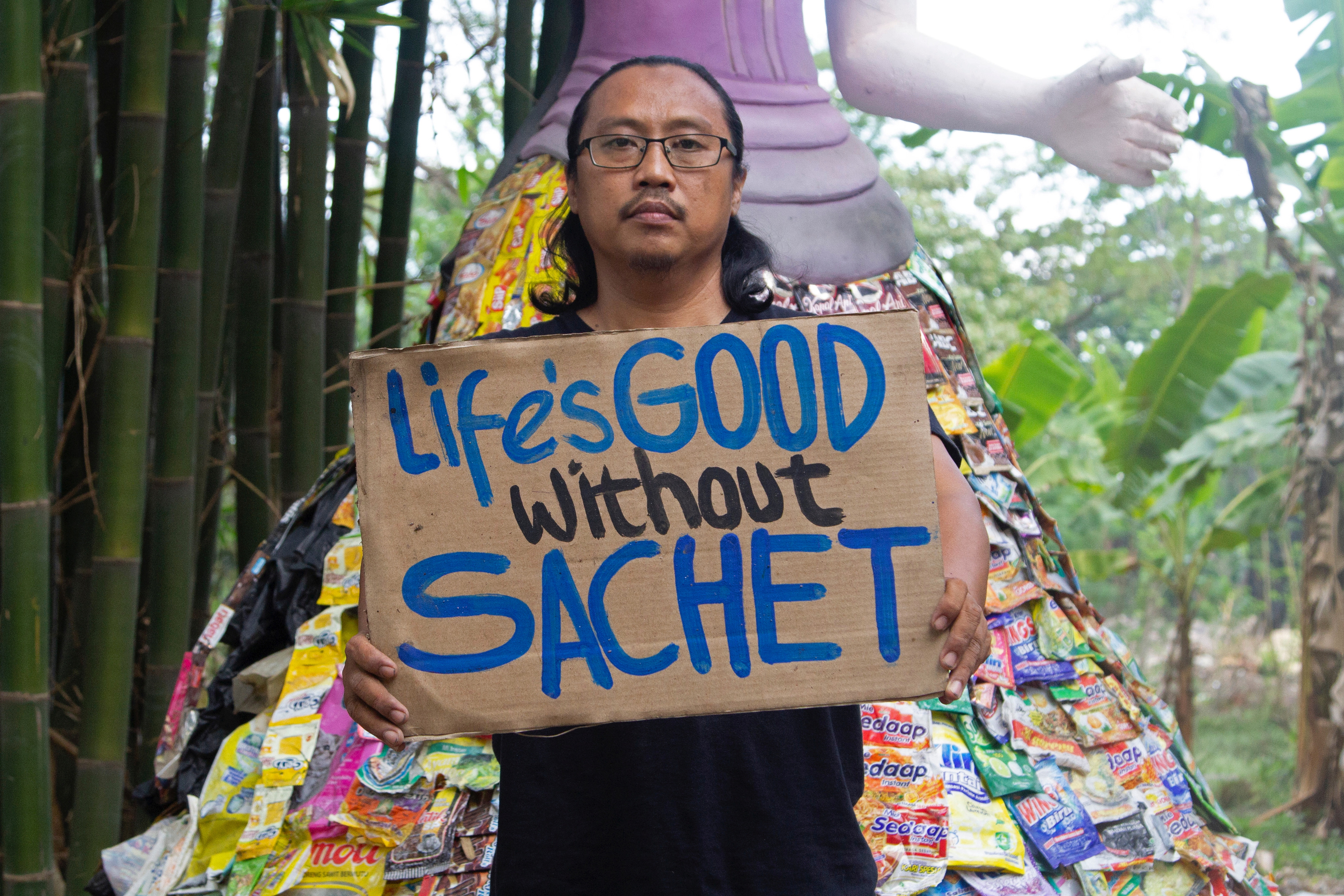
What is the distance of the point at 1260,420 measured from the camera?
6.42m

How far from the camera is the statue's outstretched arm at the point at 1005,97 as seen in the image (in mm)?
2072

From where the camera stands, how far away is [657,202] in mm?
1305

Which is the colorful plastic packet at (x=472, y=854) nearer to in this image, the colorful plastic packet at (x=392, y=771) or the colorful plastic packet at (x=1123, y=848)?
the colorful plastic packet at (x=392, y=771)

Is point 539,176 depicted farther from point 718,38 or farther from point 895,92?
point 895,92

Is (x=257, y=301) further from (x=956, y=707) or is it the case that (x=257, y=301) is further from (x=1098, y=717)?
(x=1098, y=717)

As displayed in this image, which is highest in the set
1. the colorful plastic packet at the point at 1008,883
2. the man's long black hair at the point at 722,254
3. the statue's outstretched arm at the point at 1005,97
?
the statue's outstretched arm at the point at 1005,97

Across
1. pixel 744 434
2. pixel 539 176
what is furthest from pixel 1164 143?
pixel 744 434

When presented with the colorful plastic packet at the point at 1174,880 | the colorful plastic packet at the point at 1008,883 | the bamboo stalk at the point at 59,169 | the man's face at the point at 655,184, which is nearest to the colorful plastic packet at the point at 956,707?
the colorful plastic packet at the point at 1008,883

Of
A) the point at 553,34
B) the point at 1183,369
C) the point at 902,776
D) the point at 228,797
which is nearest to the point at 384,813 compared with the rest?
the point at 228,797

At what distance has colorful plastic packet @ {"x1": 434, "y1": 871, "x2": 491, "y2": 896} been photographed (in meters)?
1.68

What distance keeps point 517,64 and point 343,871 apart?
6.52 ft

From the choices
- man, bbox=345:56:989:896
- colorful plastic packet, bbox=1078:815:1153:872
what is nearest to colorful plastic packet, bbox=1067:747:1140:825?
colorful plastic packet, bbox=1078:815:1153:872

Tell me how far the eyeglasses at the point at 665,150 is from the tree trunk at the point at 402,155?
4.87ft

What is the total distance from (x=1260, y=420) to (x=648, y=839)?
244 inches
